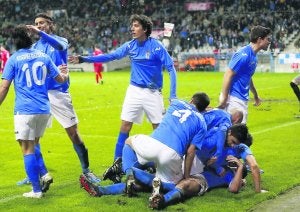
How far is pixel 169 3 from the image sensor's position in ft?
176

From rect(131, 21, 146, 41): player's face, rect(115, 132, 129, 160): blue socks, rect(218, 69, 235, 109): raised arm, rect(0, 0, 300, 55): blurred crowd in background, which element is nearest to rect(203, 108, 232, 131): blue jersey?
rect(218, 69, 235, 109): raised arm

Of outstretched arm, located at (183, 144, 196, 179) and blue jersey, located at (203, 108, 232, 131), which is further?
blue jersey, located at (203, 108, 232, 131)

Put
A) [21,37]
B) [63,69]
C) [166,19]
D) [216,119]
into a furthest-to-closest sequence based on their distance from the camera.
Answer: [166,19], [63,69], [216,119], [21,37]

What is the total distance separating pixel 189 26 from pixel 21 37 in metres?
42.6

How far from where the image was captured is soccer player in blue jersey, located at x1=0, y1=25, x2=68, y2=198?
7879 mm

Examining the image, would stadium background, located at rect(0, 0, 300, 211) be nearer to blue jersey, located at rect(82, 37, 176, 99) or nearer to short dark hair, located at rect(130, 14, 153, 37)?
blue jersey, located at rect(82, 37, 176, 99)

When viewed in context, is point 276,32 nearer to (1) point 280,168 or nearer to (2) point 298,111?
(2) point 298,111

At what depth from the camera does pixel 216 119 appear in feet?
28.0

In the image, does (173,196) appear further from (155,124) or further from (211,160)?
(155,124)

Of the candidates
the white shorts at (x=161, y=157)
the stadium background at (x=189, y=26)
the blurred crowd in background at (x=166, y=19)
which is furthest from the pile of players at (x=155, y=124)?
the blurred crowd in background at (x=166, y=19)

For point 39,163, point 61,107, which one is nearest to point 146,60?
point 61,107

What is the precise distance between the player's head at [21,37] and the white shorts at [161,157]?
186 cm

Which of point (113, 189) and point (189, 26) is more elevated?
point (189, 26)

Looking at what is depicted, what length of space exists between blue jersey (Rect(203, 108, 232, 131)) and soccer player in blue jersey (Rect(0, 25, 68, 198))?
2.17 m
